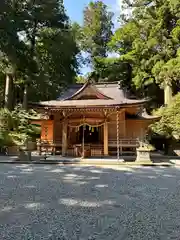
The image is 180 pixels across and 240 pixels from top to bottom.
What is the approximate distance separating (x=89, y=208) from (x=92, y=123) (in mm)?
9533

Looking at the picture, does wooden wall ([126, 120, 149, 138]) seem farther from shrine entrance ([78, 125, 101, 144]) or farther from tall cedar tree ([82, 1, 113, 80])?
tall cedar tree ([82, 1, 113, 80])

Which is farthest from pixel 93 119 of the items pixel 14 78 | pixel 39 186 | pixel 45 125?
pixel 14 78

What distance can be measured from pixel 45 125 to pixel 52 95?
21.8 ft

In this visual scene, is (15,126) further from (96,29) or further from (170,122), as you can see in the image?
(96,29)

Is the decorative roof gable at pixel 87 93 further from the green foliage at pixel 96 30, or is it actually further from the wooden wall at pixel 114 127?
the green foliage at pixel 96 30

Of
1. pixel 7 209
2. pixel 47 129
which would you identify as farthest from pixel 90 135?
pixel 7 209

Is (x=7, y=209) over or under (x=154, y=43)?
under

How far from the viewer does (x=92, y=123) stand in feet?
45.0

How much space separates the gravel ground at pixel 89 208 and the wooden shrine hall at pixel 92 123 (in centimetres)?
573

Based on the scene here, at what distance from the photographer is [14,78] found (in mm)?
19984

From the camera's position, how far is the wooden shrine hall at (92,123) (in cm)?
1254

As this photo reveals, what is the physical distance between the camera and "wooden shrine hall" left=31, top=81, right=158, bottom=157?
1254cm

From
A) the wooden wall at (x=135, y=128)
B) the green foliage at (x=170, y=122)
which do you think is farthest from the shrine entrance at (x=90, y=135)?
the green foliage at (x=170, y=122)

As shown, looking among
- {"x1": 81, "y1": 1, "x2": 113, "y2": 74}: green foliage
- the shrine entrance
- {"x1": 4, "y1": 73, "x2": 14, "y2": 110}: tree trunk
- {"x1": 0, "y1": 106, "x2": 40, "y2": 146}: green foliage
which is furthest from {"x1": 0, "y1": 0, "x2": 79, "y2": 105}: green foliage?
the shrine entrance
